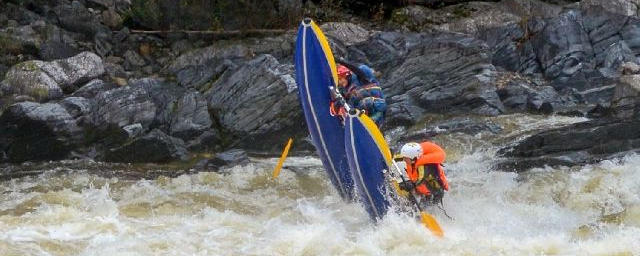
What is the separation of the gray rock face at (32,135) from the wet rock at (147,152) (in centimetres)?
64

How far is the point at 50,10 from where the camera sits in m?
15.0

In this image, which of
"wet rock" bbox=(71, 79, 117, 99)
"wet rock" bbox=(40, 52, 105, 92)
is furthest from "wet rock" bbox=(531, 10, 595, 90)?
"wet rock" bbox=(40, 52, 105, 92)

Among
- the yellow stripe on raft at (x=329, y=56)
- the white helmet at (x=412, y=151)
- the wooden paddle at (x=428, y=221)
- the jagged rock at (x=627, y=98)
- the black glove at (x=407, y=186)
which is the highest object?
the yellow stripe on raft at (x=329, y=56)

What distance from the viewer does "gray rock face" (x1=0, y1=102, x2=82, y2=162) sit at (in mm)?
11430

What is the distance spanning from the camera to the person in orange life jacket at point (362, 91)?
9211 millimetres

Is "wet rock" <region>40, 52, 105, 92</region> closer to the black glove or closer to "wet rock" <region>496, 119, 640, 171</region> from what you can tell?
"wet rock" <region>496, 119, 640, 171</region>

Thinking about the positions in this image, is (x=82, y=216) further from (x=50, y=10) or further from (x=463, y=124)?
(x=50, y=10)

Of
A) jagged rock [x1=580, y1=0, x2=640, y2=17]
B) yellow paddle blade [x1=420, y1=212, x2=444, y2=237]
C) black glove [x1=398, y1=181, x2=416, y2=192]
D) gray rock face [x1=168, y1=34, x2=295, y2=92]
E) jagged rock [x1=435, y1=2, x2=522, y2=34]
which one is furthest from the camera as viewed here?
jagged rock [x1=435, y1=2, x2=522, y2=34]

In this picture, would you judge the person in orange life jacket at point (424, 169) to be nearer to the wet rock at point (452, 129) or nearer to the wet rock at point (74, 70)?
the wet rock at point (452, 129)

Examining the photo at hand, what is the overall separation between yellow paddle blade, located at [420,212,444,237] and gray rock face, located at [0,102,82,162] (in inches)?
225

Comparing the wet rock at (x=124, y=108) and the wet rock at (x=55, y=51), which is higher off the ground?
the wet rock at (x=55, y=51)

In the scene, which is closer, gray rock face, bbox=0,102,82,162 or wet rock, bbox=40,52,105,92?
gray rock face, bbox=0,102,82,162

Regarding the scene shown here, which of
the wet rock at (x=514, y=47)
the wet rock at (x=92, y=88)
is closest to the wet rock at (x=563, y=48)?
the wet rock at (x=514, y=47)

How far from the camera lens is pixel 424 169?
26.1ft
